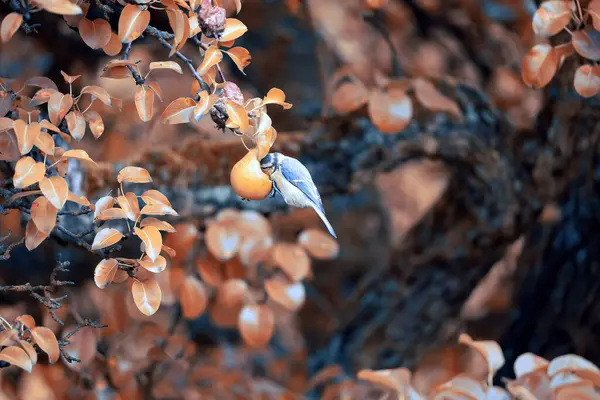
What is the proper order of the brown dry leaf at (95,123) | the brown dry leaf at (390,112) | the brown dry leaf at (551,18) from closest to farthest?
the brown dry leaf at (95,123)
the brown dry leaf at (551,18)
the brown dry leaf at (390,112)

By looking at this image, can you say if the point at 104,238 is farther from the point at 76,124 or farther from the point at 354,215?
the point at 354,215

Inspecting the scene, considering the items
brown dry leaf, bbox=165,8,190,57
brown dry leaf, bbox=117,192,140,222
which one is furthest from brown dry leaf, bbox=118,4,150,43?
brown dry leaf, bbox=117,192,140,222

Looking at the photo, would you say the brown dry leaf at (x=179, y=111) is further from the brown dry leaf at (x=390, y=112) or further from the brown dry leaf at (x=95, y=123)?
the brown dry leaf at (x=390, y=112)

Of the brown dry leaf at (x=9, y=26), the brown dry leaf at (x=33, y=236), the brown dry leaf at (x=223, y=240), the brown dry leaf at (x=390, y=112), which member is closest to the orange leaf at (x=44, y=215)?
the brown dry leaf at (x=33, y=236)

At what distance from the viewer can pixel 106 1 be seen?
50cm

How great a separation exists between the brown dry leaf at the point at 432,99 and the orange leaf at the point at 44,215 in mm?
571

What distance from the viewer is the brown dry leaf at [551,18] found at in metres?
0.63

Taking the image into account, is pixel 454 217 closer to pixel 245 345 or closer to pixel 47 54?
pixel 245 345

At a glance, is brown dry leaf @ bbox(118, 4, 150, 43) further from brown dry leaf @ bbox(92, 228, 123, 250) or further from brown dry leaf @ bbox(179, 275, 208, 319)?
brown dry leaf @ bbox(179, 275, 208, 319)

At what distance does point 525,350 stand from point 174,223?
0.62 m

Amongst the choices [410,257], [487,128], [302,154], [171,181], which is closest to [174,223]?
[171,181]

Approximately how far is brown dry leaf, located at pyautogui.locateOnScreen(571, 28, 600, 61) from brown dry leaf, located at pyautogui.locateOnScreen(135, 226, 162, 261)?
0.51 metres

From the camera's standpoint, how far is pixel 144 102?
0.49m

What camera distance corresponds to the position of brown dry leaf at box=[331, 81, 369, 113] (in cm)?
83
